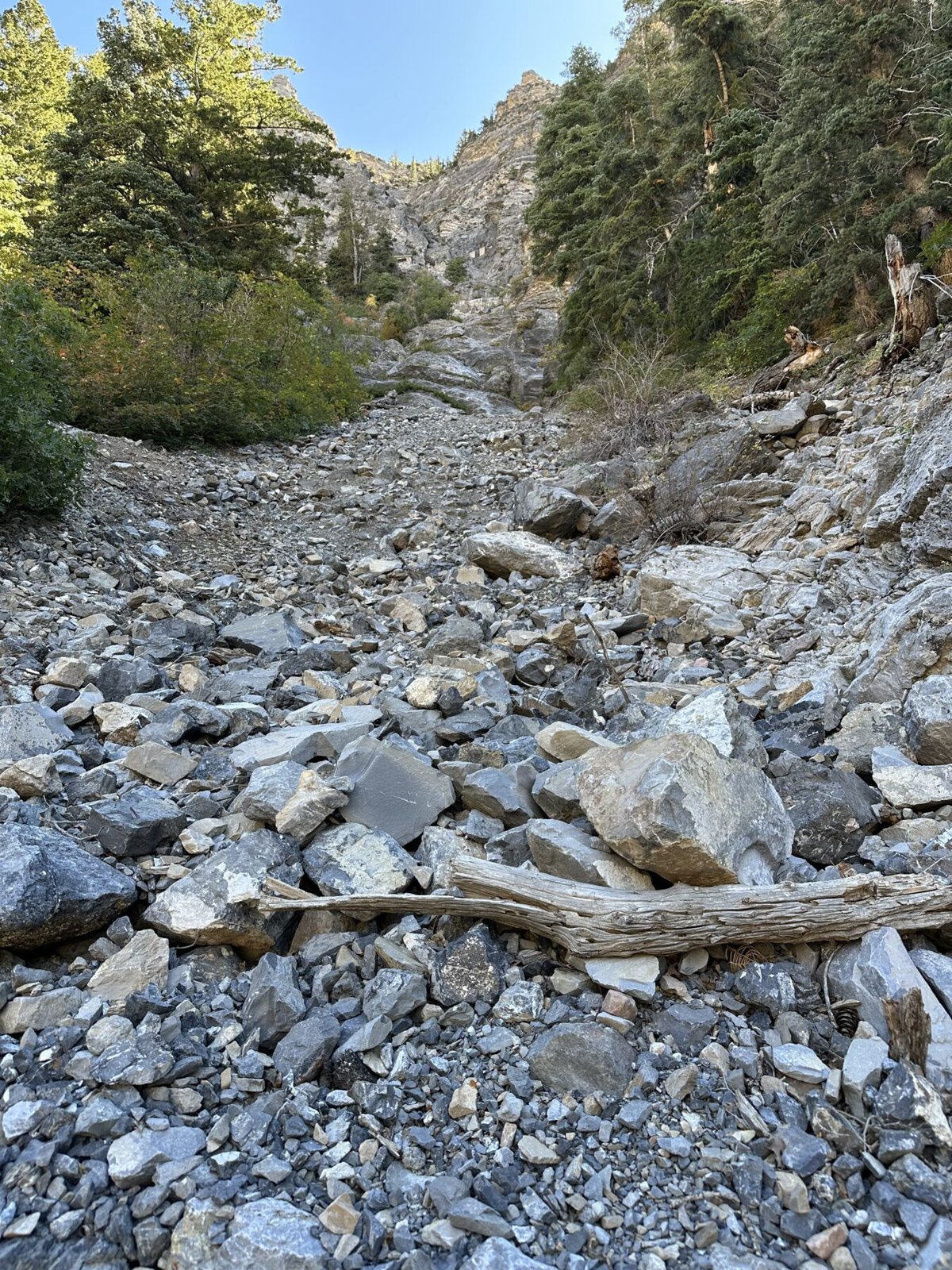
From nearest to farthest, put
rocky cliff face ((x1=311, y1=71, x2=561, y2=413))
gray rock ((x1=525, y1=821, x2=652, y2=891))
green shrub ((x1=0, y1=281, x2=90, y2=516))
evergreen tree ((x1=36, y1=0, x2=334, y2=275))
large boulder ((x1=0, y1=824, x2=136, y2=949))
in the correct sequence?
large boulder ((x1=0, y1=824, x2=136, y2=949)) → gray rock ((x1=525, y1=821, x2=652, y2=891)) → green shrub ((x1=0, y1=281, x2=90, y2=516)) → evergreen tree ((x1=36, y1=0, x2=334, y2=275)) → rocky cliff face ((x1=311, y1=71, x2=561, y2=413))

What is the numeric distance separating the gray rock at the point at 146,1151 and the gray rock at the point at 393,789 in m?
1.24

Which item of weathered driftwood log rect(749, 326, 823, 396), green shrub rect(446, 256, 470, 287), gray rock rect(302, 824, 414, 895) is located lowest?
gray rock rect(302, 824, 414, 895)

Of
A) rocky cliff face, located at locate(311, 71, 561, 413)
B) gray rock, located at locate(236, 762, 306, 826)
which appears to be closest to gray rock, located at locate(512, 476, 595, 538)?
gray rock, located at locate(236, 762, 306, 826)

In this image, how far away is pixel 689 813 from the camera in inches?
86.4

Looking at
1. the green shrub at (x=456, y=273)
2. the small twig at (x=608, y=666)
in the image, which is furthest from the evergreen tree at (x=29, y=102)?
the green shrub at (x=456, y=273)

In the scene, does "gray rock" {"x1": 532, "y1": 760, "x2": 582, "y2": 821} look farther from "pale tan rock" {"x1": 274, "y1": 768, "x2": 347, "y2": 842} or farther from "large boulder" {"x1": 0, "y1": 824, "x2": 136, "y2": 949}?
"large boulder" {"x1": 0, "y1": 824, "x2": 136, "y2": 949}

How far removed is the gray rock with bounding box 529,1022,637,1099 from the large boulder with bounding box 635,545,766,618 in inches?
147

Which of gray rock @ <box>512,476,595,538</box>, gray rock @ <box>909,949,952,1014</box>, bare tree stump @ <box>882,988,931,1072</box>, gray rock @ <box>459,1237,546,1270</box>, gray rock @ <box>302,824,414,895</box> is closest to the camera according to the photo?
gray rock @ <box>459,1237,546,1270</box>

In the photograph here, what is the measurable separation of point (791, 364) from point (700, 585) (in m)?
6.89

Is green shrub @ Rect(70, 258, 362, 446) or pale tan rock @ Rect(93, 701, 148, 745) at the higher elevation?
green shrub @ Rect(70, 258, 362, 446)

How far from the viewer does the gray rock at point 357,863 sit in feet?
8.24

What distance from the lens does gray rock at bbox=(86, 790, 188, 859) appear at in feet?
8.93

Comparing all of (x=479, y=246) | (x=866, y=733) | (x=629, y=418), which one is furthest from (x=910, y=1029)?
(x=479, y=246)

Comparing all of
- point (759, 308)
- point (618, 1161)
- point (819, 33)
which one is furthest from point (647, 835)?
point (819, 33)
